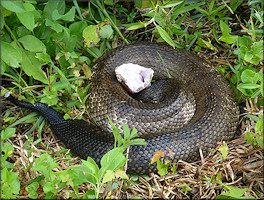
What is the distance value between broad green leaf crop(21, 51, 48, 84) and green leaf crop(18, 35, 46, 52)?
0.40 ft

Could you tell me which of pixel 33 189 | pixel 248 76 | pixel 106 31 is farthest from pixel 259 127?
pixel 106 31

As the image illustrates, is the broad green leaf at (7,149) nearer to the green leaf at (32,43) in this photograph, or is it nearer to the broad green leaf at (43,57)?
the broad green leaf at (43,57)

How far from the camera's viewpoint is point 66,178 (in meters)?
2.38

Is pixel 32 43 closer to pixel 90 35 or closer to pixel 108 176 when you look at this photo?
pixel 90 35

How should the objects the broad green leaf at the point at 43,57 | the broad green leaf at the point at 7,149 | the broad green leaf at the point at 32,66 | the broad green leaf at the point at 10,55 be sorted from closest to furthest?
1. the broad green leaf at the point at 7,149
2. the broad green leaf at the point at 10,55
3. the broad green leaf at the point at 43,57
4. the broad green leaf at the point at 32,66

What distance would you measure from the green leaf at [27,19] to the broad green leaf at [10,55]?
1.17 ft

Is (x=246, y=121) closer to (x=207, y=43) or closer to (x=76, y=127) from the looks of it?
(x=207, y=43)

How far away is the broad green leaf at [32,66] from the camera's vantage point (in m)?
3.57

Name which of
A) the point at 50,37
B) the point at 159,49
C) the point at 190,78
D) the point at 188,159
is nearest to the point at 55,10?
the point at 50,37

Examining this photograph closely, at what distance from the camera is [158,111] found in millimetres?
3855

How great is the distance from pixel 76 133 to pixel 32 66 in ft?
3.26

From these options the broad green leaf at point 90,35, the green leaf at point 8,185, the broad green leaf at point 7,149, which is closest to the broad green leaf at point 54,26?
the broad green leaf at point 90,35

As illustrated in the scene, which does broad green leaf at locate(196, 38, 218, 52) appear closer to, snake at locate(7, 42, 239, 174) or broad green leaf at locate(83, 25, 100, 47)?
snake at locate(7, 42, 239, 174)

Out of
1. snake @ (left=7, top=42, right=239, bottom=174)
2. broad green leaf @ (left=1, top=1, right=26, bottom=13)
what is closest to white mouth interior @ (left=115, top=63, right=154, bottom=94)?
snake @ (left=7, top=42, right=239, bottom=174)
